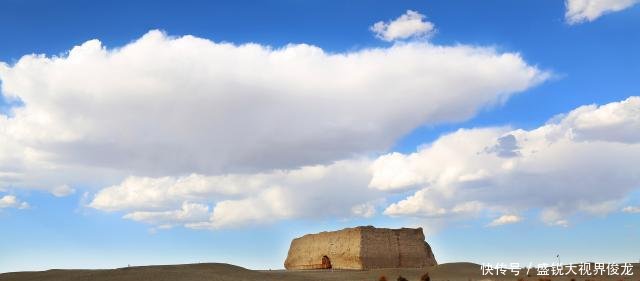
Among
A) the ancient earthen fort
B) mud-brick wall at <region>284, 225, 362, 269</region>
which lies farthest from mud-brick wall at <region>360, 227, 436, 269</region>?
mud-brick wall at <region>284, 225, 362, 269</region>

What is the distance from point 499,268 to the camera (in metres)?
38.9

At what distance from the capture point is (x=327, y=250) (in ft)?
173

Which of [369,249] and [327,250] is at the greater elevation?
[369,249]

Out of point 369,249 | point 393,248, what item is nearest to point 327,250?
point 369,249

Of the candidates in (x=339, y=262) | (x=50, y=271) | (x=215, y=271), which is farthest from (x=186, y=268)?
(x=339, y=262)

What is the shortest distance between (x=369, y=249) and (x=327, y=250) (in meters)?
5.20

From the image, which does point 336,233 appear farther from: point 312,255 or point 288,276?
point 288,276

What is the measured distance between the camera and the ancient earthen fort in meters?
48.6

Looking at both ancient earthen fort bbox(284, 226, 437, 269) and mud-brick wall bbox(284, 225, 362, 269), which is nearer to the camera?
ancient earthen fort bbox(284, 226, 437, 269)

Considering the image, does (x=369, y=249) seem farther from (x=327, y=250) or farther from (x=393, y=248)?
(x=327, y=250)

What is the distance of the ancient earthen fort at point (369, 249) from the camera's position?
4856 cm

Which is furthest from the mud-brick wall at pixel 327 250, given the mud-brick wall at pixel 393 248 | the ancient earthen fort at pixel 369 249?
the mud-brick wall at pixel 393 248

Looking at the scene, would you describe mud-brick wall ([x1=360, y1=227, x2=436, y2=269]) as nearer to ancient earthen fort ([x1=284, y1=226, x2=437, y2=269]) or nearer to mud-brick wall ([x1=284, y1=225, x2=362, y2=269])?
ancient earthen fort ([x1=284, y1=226, x2=437, y2=269])

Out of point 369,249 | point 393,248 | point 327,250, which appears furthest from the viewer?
point 327,250
